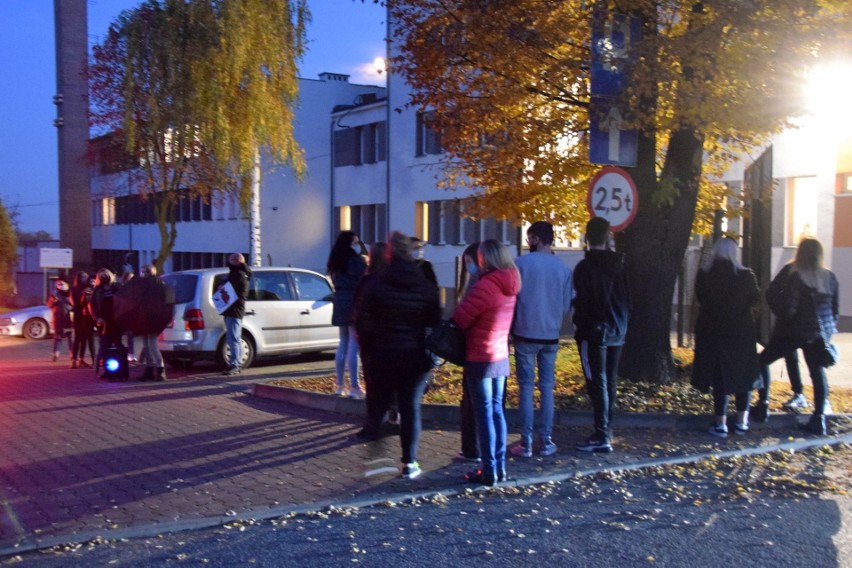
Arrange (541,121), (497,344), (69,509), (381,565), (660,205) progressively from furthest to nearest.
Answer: (541,121)
(660,205)
(497,344)
(69,509)
(381,565)

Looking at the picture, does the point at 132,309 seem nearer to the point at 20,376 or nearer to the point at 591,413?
the point at 20,376

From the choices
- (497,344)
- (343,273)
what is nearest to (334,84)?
(343,273)

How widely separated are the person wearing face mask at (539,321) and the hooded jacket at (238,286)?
6.19 meters

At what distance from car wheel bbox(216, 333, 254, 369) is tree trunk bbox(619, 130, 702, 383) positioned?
6.07m

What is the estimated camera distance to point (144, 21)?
74.9 feet

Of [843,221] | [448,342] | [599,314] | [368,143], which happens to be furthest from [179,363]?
[368,143]

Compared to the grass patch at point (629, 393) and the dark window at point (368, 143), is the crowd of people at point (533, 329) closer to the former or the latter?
the grass patch at point (629, 393)

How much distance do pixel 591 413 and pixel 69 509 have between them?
16.4ft

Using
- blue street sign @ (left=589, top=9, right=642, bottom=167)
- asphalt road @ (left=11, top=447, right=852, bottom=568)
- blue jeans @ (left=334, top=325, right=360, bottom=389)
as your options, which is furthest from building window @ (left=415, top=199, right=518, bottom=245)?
asphalt road @ (left=11, top=447, right=852, bottom=568)

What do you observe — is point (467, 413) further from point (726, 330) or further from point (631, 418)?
point (726, 330)

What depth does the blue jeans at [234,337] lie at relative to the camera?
13.1m

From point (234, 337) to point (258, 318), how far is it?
1034 millimetres

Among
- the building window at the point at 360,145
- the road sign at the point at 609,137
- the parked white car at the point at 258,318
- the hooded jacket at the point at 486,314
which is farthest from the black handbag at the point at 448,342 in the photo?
the building window at the point at 360,145

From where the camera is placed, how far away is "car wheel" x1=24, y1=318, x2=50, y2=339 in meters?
24.9
